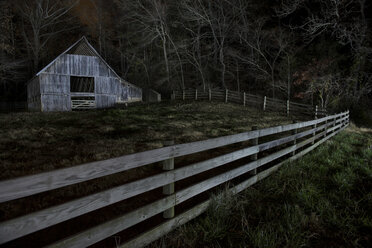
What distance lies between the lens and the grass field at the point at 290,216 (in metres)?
2.58

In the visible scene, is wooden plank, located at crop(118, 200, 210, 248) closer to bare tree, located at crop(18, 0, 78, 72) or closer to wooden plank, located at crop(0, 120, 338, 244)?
wooden plank, located at crop(0, 120, 338, 244)

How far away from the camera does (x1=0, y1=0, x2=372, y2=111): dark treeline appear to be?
62.1 ft

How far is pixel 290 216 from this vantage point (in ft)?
9.94

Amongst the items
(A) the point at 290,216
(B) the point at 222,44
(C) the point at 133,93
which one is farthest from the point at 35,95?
(A) the point at 290,216

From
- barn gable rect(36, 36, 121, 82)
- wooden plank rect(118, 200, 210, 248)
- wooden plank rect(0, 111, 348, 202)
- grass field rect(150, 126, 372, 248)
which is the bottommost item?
grass field rect(150, 126, 372, 248)

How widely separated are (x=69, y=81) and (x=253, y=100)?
17.6m

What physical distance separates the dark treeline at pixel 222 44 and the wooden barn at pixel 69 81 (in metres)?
5.54

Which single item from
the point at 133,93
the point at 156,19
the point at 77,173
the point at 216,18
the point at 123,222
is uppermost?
the point at 156,19

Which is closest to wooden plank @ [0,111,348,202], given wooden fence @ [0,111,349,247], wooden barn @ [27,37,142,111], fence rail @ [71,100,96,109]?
wooden fence @ [0,111,349,247]

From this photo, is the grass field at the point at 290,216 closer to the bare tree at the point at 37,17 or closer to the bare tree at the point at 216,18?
the bare tree at the point at 216,18

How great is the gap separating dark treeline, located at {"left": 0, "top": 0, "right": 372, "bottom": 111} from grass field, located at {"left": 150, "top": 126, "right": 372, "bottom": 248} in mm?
14293

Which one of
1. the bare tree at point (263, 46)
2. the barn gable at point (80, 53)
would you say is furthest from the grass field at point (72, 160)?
the bare tree at point (263, 46)

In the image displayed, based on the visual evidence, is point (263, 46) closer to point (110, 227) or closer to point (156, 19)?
point (156, 19)

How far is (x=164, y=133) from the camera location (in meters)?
8.79
